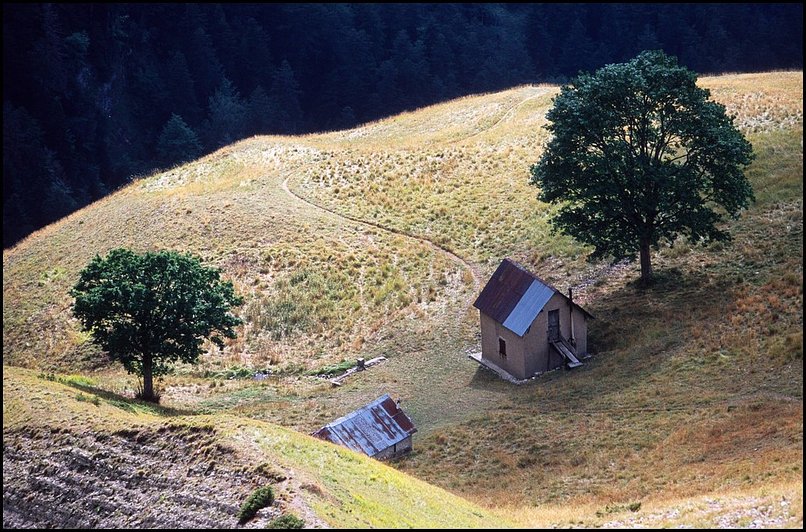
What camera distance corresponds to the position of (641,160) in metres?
46.2

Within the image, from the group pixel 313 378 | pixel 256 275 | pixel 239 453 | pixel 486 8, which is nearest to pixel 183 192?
pixel 256 275

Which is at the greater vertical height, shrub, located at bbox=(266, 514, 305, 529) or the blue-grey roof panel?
shrub, located at bbox=(266, 514, 305, 529)

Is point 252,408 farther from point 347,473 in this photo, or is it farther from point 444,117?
point 444,117

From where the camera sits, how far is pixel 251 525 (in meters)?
24.8

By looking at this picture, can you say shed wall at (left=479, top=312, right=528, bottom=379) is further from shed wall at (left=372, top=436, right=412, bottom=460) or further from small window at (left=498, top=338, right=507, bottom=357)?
shed wall at (left=372, top=436, right=412, bottom=460)

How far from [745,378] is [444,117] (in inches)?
2045

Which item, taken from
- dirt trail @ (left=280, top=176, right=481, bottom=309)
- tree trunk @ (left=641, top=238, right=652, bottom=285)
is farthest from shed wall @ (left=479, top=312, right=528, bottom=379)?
tree trunk @ (left=641, top=238, right=652, bottom=285)

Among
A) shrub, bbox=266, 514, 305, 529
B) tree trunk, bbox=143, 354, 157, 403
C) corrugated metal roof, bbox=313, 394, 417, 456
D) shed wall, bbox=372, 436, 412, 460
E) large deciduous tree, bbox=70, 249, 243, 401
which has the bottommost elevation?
shed wall, bbox=372, 436, 412, 460

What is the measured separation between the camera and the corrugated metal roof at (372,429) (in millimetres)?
36375

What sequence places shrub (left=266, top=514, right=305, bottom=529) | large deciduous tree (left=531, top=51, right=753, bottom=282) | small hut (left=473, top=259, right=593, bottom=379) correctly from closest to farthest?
1. shrub (left=266, top=514, right=305, bottom=529)
2. small hut (left=473, top=259, right=593, bottom=379)
3. large deciduous tree (left=531, top=51, right=753, bottom=282)

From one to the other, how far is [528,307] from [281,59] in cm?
10652

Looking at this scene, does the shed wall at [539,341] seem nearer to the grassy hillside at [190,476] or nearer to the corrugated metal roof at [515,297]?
the corrugated metal roof at [515,297]

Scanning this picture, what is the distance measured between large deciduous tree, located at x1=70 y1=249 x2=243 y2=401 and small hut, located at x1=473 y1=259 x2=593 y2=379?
40.9 feet

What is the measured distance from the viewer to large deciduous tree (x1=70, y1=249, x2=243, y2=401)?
40.6 metres
